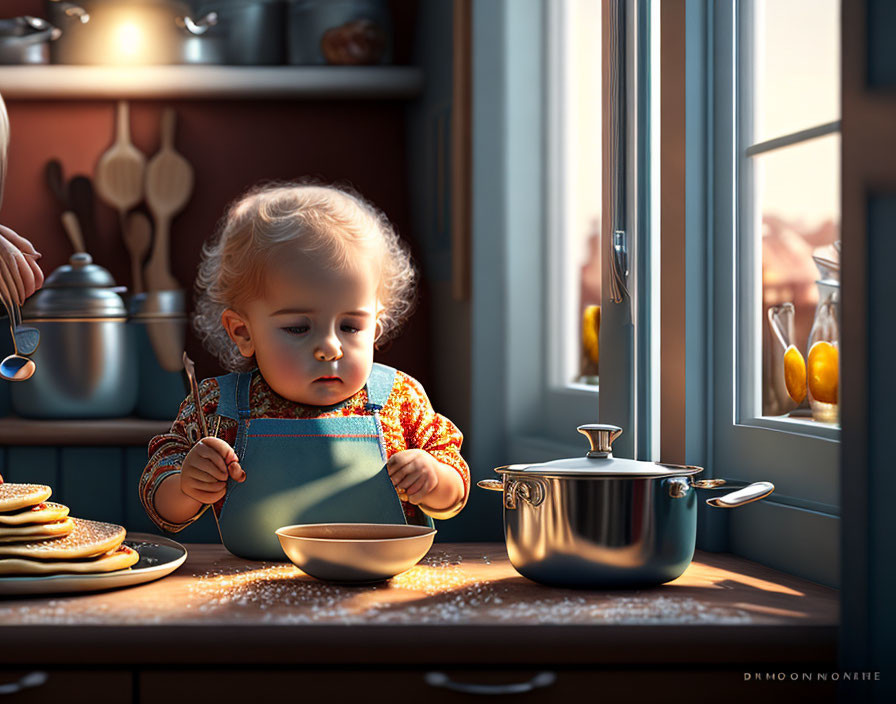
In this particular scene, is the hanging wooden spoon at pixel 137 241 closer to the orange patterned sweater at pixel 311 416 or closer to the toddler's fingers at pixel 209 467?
the orange patterned sweater at pixel 311 416

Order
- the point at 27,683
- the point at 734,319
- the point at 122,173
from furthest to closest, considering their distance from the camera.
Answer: the point at 122,173 < the point at 734,319 < the point at 27,683

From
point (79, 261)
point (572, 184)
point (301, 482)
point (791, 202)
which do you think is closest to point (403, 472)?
point (301, 482)

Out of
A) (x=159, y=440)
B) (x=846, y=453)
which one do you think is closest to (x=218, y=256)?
(x=159, y=440)

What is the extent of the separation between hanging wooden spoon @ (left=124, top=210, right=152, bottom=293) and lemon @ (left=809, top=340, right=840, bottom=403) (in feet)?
4.60

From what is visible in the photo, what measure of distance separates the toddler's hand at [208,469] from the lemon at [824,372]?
63cm

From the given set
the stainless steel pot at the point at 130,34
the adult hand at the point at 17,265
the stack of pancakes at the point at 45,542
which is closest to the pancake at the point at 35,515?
the stack of pancakes at the point at 45,542

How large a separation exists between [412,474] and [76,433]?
2.81 ft

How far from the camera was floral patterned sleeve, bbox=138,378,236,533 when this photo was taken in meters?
1.13

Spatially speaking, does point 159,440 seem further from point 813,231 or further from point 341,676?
point 813,231

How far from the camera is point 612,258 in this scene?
1.23 meters

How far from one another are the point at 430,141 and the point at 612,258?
2.58ft

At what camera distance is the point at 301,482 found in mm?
1114

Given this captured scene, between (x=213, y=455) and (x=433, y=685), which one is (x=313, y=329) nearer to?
(x=213, y=455)

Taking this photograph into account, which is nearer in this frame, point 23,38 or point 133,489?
point 133,489
